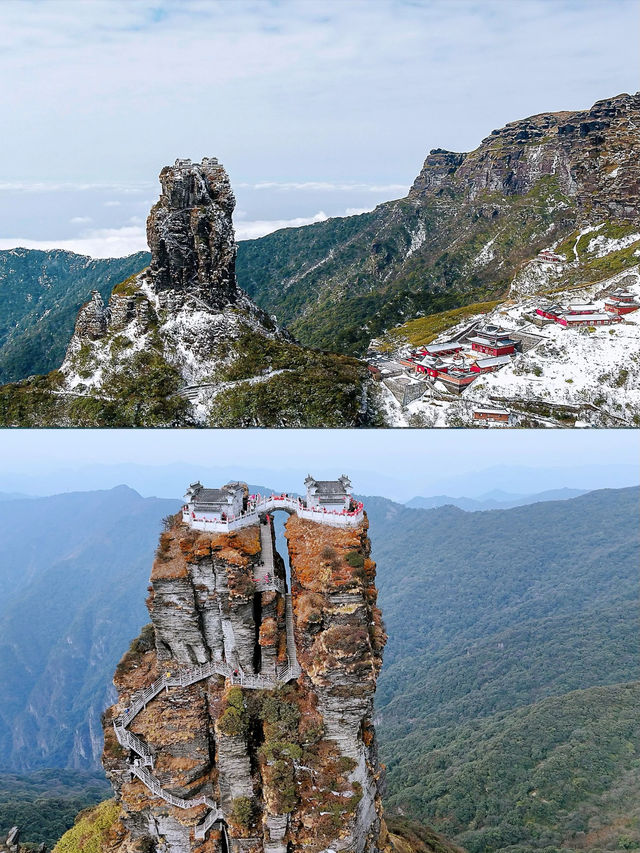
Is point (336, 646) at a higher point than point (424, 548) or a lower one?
higher

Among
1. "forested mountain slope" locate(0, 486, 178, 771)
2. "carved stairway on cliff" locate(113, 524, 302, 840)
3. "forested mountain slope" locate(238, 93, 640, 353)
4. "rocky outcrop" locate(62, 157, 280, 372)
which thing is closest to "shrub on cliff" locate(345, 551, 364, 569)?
"carved stairway on cliff" locate(113, 524, 302, 840)

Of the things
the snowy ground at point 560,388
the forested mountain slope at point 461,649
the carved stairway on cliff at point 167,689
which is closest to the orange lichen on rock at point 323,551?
the carved stairway on cliff at point 167,689

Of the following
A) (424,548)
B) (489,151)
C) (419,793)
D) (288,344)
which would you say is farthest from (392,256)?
(419,793)

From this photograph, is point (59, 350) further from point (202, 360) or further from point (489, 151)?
point (489, 151)

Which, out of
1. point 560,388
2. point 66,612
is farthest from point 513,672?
point 66,612

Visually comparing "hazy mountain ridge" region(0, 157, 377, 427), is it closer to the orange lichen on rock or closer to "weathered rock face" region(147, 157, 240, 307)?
"weathered rock face" region(147, 157, 240, 307)

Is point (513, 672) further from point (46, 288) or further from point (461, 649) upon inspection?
point (46, 288)
